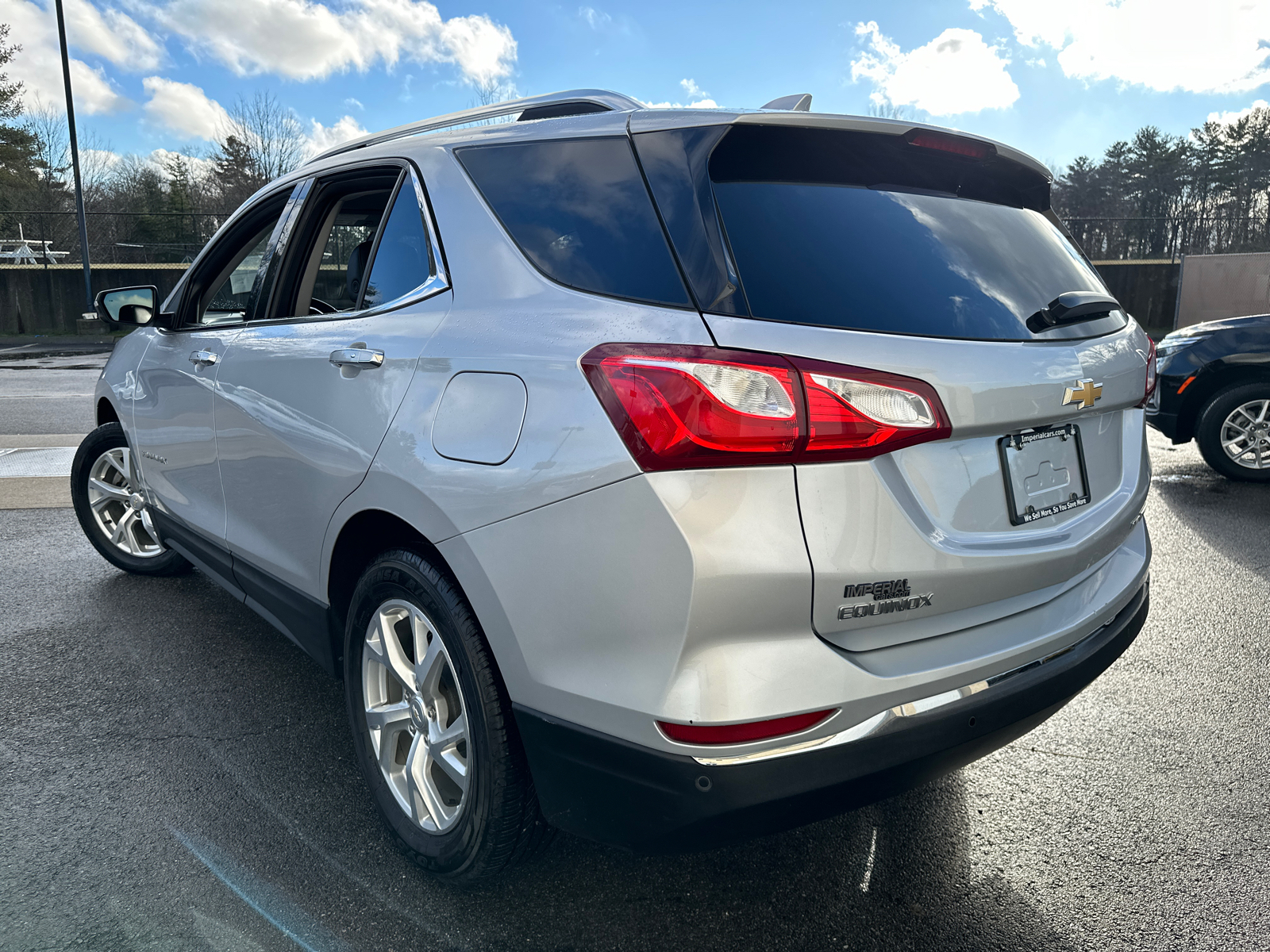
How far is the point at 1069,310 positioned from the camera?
6.96 feet

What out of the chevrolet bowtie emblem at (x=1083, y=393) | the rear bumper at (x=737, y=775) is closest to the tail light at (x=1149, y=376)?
the chevrolet bowtie emblem at (x=1083, y=393)

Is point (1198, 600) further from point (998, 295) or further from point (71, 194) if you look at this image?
point (71, 194)

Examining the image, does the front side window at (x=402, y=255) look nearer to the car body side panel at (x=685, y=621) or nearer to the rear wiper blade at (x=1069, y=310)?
the car body side panel at (x=685, y=621)

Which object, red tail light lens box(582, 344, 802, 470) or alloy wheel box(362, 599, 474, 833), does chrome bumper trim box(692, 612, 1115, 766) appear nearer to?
red tail light lens box(582, 344, 802, 470)

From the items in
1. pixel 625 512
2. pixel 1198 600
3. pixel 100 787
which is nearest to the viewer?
pixel 625 512

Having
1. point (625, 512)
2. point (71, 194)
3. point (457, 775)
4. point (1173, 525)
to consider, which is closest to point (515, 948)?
point (457, 775)

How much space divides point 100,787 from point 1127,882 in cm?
281

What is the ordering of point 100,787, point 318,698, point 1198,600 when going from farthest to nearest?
point 1198,600 → point 318,698 → point 100,787

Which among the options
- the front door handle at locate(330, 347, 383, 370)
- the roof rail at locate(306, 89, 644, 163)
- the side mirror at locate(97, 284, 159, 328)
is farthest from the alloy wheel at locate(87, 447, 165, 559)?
the front door handle at locate(330, 347, 383, 370)

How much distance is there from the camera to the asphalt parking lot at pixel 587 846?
2090 millimetres

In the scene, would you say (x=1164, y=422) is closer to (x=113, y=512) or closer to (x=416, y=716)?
(x=416, y=716)

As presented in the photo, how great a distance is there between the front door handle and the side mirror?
200 centimetres

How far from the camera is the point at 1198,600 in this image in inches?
169

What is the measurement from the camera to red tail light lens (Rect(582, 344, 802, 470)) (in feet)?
5.23
